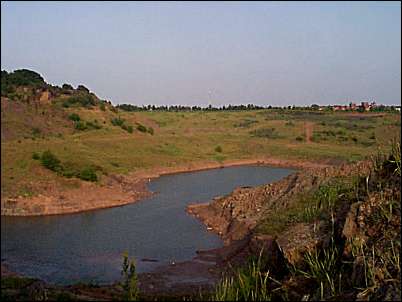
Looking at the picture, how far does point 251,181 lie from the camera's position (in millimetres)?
29812

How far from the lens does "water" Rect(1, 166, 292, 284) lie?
42.5ft

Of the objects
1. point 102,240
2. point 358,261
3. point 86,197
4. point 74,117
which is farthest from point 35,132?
point 358,261

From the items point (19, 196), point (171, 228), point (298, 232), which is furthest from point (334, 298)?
point (19, 196)

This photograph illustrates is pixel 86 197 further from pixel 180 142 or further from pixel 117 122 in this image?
pixel 117 122

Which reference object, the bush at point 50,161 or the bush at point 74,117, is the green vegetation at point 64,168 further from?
the bush at point 74,117

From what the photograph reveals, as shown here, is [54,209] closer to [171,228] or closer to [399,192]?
[171,228]

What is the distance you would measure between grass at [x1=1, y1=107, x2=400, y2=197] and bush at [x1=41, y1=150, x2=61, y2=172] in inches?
17.0

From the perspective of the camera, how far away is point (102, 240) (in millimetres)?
15641

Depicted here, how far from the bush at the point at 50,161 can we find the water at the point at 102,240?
3797 mm

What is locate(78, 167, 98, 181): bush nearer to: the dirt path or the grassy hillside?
the grassy hillside

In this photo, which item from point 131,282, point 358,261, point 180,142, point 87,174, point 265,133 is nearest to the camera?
point 358,261

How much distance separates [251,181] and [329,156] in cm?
976

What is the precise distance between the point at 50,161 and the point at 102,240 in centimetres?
875

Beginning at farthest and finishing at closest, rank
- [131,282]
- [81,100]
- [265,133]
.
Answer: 1. [265,133]
2. [81,100]
3. [131,282]
